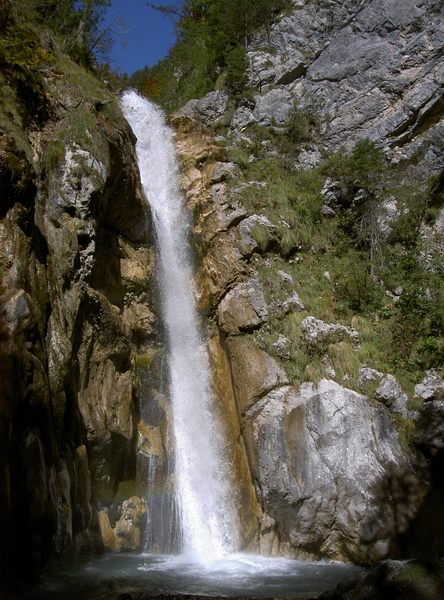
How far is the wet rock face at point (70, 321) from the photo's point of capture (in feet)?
23.0

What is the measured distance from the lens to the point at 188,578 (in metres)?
8.04

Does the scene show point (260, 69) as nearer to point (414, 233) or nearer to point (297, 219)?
point (297, 219)


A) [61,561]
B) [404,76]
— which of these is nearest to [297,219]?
[404,76]

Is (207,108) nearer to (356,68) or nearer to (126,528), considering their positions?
(356,68)

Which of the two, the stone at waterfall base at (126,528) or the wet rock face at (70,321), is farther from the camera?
the stone at waterfall base at (126,528)

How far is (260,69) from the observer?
20.4 meters

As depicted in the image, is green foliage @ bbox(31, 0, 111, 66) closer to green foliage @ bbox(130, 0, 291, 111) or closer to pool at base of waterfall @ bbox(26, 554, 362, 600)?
green foliage @ bbox(130, 0, 291, 111)

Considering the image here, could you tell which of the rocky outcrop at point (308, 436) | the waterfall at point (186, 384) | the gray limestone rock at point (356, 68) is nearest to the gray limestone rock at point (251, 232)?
the rocky outcrop at point (308, 436)

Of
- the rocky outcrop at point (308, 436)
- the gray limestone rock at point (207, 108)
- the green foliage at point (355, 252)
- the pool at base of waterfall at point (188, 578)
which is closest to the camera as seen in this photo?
the pool at base of waterfall at point (188, 578)

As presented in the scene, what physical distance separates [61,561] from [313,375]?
20.5ft

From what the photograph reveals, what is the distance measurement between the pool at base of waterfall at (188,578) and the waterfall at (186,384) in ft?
2.61

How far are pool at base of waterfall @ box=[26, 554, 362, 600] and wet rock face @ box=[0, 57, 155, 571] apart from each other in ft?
1.62

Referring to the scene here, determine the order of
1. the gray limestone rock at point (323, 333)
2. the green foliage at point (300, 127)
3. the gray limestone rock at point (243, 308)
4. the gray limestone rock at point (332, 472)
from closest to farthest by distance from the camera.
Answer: the gray limestone rock at point (332, 472) < the gray limestone rock at point (323, 333) < the gray limestone rock at point (243, 308) < the green foliage at point (300, 127)

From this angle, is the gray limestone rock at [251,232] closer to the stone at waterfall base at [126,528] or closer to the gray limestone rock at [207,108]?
the gray limestone rock at [207,108]
